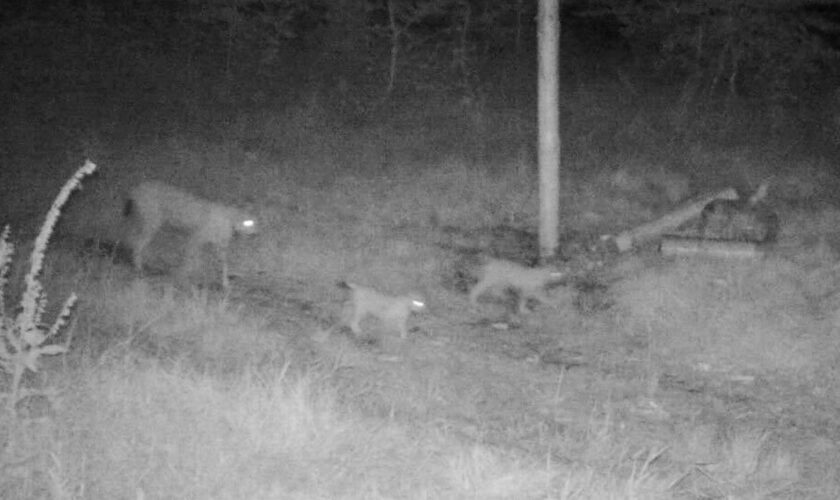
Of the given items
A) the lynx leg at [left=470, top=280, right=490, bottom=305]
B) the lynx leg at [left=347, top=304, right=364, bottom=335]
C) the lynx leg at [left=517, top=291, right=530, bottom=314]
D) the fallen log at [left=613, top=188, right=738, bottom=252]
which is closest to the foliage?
the fallen log at [left=613, top=188, right=738, bottom=252]

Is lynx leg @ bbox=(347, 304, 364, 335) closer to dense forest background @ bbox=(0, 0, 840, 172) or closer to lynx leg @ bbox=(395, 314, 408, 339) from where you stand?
lynx leg @ bbox=(395, 314, 408, 339)

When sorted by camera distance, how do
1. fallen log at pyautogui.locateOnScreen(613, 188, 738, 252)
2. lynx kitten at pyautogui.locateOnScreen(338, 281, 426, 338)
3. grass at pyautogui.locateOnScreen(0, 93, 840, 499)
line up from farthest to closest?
fallen log at pyautogui.locateOnScreen(613, 188, 738, 252)
lynx kitten at pyautogui.locateOnScreen(338, 281, 426, 338)
grass at pyautogui.locateOnScreen(0, 93, 840, 499)

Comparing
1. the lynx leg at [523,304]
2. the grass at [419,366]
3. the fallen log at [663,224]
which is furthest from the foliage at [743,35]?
the lynx leg at [523,304]

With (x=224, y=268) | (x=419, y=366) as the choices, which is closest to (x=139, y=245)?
(x=224, y=268)

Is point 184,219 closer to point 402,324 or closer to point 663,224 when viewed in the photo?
point 402,324

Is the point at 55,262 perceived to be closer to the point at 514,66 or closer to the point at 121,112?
the point at 121,112

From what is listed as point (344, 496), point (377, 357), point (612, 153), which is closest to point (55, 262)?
point (377, 357)

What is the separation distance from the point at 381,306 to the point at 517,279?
1.79 m

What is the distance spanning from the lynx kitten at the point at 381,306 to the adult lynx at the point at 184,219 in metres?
1.86

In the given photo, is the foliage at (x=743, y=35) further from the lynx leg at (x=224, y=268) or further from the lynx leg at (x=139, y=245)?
the lynx leg at (x=139, y=245)

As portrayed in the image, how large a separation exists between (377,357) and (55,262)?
3.59 metres

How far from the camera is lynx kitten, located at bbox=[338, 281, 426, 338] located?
829 centimetres

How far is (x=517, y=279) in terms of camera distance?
30.9 ft

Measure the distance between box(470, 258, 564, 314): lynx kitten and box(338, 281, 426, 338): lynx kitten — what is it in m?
1.27
